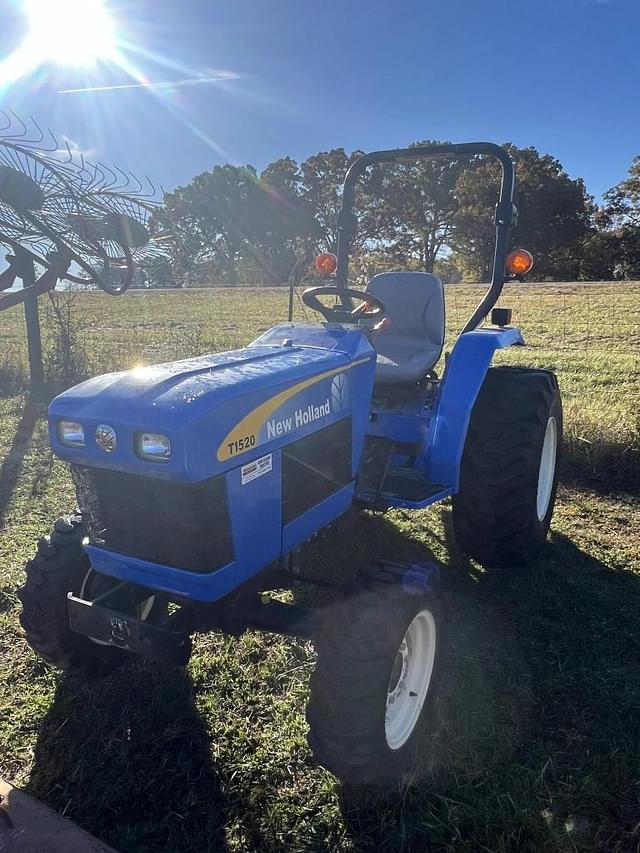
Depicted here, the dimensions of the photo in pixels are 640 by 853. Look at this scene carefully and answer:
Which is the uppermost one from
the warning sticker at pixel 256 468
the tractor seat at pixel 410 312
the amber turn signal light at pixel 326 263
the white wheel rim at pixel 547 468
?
the amber turn signal light at pixel 326 263

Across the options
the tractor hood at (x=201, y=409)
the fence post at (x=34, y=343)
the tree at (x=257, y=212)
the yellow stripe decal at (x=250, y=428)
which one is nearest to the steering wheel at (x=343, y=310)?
the tractor hood at (x=201, y=409)

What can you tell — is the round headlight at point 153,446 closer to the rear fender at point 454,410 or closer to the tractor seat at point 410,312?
the rear fender at point 454,410

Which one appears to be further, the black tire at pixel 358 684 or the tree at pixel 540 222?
the tree at pixel 540 222

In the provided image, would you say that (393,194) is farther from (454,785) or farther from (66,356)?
(454,785)

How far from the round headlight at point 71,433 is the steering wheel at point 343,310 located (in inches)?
47.1

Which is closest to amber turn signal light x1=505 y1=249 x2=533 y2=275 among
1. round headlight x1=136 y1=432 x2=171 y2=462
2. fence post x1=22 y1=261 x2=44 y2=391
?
round headlight x1=136 y1=432 x2=171 y2=462

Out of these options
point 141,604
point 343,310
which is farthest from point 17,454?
point 343,310

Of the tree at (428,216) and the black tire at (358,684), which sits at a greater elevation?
the tree at (428,216)

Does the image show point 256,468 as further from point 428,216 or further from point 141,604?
point 428,216

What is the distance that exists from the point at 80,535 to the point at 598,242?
37.5m

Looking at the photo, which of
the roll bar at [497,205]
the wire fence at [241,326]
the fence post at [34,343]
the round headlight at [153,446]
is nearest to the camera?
the round headlight at [153,446]

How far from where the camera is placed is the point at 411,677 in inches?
91.9

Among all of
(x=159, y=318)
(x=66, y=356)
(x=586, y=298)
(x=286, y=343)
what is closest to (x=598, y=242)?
(x=586, y=298)

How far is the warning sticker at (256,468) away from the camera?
6.73 ft
